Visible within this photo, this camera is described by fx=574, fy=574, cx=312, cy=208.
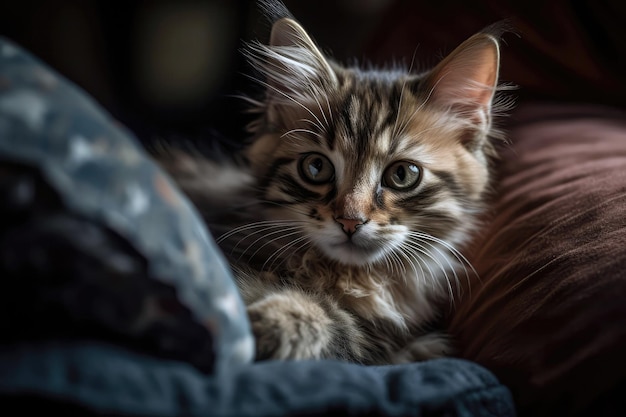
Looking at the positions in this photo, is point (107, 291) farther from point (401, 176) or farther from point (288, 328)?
point (401, 176)

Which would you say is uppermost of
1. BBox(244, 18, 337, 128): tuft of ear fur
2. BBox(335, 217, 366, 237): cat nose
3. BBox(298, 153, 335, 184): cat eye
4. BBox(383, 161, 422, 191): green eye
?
BBox(244, 18, 337, 128): tuft of ear fur

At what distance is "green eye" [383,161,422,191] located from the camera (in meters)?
1.14

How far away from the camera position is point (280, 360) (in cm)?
83

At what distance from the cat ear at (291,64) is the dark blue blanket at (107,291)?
0.56 m

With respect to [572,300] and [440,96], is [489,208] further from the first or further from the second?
[572,300]

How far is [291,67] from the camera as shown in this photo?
1237 millimetres

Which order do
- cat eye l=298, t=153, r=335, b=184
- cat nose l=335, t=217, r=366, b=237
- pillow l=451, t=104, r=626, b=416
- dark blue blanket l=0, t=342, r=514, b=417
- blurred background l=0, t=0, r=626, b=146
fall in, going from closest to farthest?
dark blue blanket l=0, t=342, r=514, b=417, pillow l=451, t=104, r=626, b=416, cat nose l=335, t=217, r=366, b=237, cat eye l=298, t=153, r=335, b=184, blurred background l=0, t=0, r=626, b=146

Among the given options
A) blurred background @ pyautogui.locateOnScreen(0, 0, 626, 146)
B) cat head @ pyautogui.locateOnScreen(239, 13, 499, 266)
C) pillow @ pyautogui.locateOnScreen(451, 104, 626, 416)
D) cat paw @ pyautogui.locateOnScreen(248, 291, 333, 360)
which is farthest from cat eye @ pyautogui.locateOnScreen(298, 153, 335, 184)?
blurred background @ pyautogui.locateOnScreen(0, 0, 626, 146)

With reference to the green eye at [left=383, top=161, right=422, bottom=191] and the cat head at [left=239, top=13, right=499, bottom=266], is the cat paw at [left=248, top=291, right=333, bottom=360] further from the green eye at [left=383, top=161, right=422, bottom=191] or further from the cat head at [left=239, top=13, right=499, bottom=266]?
the green eye at [left=383, top=161, right=422, bottom=191]

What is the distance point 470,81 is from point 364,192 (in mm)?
344

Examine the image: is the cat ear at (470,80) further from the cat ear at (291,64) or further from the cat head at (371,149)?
the cat ear at (291,64)

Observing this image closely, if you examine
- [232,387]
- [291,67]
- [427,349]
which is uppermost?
[291,67]

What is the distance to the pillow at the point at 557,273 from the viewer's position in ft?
2.60

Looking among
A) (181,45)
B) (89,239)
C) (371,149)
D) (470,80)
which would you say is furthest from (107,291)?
(181,45)
